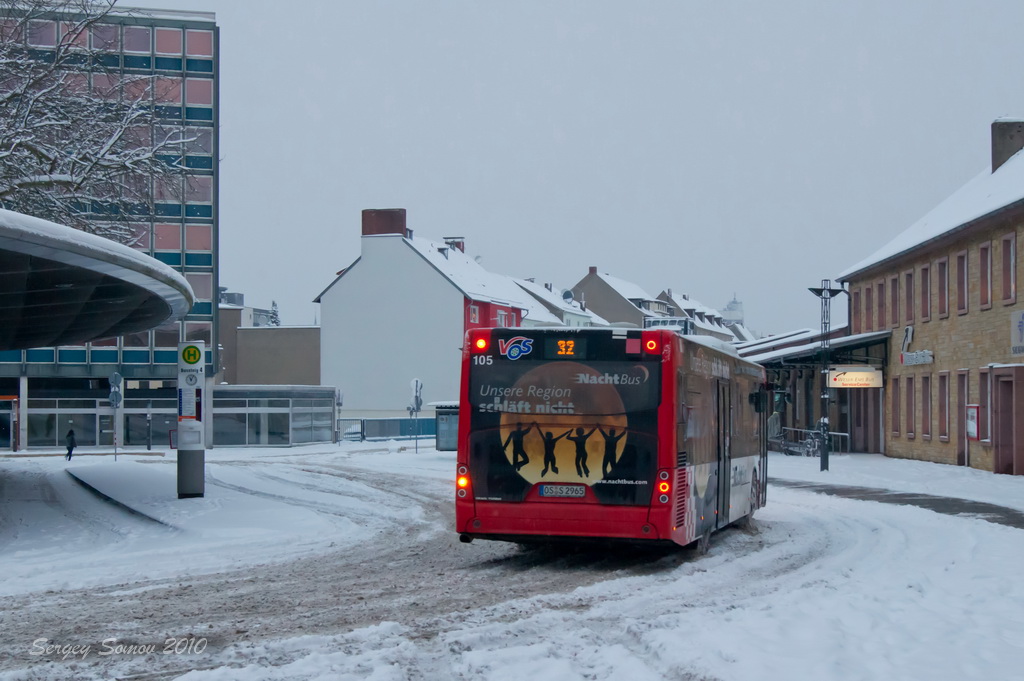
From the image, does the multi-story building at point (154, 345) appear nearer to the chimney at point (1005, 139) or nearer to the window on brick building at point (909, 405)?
the window on brick building at point (909, 405)

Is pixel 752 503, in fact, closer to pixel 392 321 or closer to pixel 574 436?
pixel 574 436

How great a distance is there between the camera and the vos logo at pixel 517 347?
1308 cm

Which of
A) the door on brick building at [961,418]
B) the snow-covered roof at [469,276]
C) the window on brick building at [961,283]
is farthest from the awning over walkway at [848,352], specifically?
the snow-covered roof at [469,276]

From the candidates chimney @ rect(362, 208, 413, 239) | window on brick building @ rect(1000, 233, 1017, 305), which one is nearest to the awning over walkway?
window on brick building @ rect(1000, 233, 1017, 305)

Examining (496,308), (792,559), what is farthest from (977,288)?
(496,308)

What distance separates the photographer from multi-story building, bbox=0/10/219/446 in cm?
5038

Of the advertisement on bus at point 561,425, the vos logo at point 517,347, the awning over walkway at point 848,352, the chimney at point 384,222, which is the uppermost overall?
the chimney at point 384,222

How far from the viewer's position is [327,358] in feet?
235

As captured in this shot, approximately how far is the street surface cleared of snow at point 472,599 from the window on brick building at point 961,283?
15.5 meters

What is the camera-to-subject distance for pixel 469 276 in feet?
248

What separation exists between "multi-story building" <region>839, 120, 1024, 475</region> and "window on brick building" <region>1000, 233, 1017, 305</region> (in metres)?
0.03

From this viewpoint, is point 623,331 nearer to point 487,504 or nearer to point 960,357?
point 487,504

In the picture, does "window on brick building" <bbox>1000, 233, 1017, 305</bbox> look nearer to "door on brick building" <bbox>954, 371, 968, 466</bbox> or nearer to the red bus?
"door on brick building" <bbox>954, 371, 968, 466</bbox>

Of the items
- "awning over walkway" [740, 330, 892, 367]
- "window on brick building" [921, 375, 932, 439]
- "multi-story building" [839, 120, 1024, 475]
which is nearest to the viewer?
"multi-story building" [839, 120, 1024, 475]
